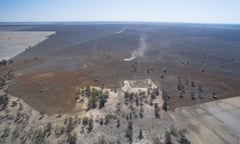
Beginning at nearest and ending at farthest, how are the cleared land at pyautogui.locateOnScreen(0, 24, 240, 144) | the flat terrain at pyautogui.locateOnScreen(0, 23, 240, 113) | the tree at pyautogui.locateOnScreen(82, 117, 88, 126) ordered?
the cleared land at pyautogui.locateOnScreen(0, 24, 240, 144)
the tree at pyautogui.locateOnScreen(82, 117, 88, 126)
the flat terrain at pyautogui.locateOnScreen(0, 23, 240, 113)

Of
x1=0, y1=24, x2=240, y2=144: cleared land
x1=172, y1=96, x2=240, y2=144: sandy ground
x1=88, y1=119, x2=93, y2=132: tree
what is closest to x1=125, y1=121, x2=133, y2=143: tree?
x1=0, y1=24, x2=240, y2=144: cleared land

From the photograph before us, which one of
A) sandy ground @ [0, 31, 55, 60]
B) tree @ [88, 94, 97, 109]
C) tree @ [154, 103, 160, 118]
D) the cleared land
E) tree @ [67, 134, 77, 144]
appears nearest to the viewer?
tree @ [67, 134, 77, 144]

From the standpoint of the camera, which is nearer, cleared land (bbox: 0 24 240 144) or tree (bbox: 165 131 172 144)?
tree (bbox: 165 131 172 144)

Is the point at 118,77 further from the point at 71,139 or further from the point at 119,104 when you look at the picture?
the point at 71,139

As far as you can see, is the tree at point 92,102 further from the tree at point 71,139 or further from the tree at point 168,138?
the tree at point 168,138

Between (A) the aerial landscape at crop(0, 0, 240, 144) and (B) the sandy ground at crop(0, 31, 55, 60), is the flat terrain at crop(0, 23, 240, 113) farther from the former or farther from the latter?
(B) the sandy ground at crop(0, 31, 55, 60)

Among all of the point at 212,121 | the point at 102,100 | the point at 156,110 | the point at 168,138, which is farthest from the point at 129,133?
the point at 212,121


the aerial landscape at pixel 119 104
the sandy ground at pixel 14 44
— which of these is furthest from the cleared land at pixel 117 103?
the sandy ground at pixel 14 44

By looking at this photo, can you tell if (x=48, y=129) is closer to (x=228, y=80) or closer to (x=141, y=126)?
(x=141, y=126)

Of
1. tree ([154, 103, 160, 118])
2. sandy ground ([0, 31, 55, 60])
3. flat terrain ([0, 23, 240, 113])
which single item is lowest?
sandy ground ([0, 31, 55, 60])
